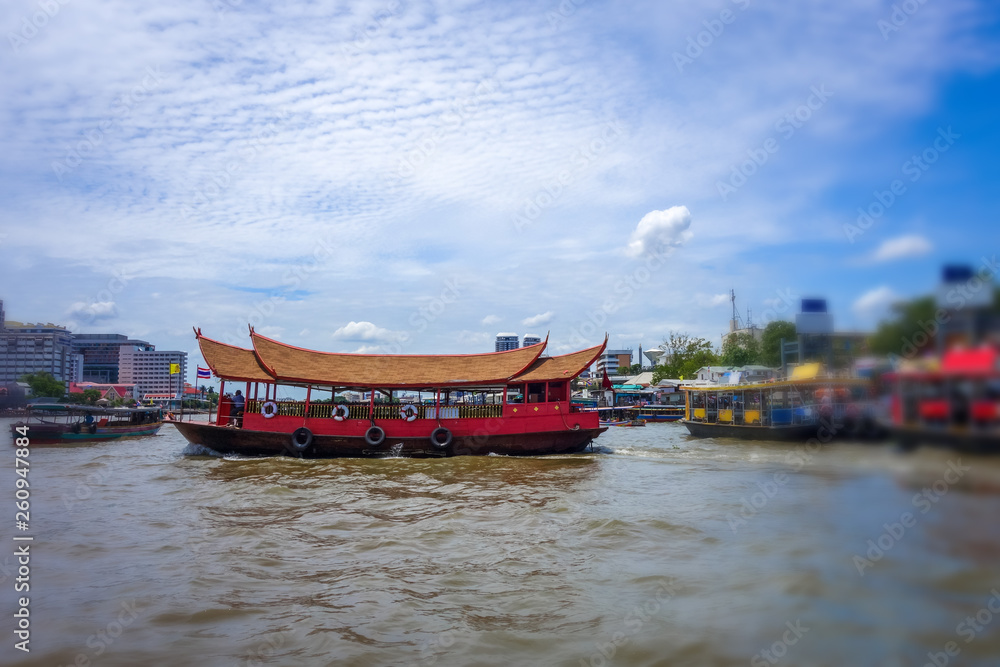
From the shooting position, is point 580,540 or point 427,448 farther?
point 427,448

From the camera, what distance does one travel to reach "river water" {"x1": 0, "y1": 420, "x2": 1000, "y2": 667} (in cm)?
345

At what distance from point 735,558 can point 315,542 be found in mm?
5335

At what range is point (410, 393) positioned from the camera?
70.5ft

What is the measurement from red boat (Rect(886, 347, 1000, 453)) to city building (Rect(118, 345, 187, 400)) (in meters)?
107

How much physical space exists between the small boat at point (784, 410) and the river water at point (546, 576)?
17 cm

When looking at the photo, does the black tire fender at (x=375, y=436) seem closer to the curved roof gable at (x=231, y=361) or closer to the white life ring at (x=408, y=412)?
the white life ring at (x=408, y=412)

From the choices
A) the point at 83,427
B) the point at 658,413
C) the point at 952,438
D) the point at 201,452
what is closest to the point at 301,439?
the point at 201,452

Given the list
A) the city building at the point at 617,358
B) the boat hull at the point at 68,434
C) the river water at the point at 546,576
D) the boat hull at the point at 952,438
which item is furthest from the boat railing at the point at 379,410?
the city building at the point at 617,358

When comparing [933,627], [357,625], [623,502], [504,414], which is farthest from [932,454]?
[504,414]

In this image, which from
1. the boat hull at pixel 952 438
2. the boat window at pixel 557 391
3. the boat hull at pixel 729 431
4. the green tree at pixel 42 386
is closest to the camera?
the boat hull at pixel 952 438

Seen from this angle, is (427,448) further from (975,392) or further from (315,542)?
(975,392)

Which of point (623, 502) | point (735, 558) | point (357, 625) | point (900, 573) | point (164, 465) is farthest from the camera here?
point (164, 465)

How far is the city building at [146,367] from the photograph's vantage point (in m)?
97.1

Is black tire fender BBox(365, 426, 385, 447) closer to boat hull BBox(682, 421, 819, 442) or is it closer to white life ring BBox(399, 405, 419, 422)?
white life ring BBox(399, 405, 419, 422)
